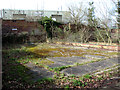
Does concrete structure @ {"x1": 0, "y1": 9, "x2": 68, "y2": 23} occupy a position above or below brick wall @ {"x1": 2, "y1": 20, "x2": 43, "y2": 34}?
above

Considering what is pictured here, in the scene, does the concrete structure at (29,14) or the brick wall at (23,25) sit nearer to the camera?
the brick wall at (23,25)

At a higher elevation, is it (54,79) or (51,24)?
(51,24)

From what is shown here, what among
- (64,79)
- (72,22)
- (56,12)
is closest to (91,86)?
(64,79)

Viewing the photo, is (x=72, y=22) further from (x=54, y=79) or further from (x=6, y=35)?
(x=54, y=79)

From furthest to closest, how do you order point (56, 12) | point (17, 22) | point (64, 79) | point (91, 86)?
1. point (56, 12)
2. point (17, 22)
3. point (64, 79)
4. point (91, 86)

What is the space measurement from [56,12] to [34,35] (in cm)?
612

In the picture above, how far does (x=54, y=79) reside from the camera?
322 centimetres

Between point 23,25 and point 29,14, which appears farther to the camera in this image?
point 29,14

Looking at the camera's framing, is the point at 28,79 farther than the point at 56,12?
No

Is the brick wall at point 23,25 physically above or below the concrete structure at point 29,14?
below

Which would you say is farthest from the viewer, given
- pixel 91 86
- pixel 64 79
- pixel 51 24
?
pixel 51 24

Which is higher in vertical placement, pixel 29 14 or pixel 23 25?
pixel 29 14

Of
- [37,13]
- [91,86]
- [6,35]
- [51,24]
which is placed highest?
[37,13]

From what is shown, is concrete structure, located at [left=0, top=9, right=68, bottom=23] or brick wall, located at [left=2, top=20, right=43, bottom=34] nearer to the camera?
brick wall, located at [left=2, top=20, right=43, bottom=34]
